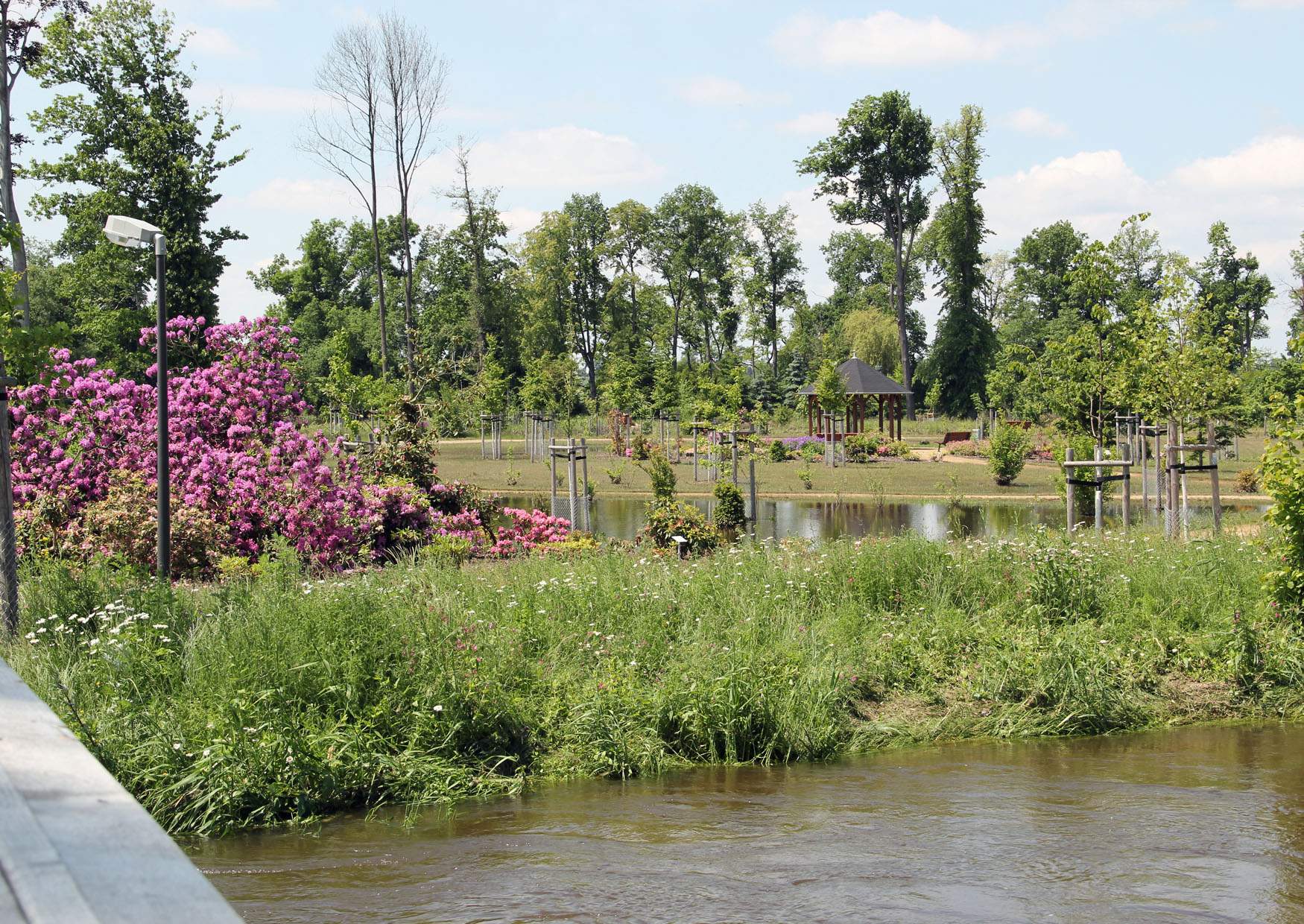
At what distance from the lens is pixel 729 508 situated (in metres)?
20.6

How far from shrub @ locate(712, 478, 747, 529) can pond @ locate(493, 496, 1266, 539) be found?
16.3 inches

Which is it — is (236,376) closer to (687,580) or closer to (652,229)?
(687,580)

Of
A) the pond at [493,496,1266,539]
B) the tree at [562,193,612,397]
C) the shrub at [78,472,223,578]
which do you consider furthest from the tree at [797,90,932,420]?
the shrub at [78,472,223,578]

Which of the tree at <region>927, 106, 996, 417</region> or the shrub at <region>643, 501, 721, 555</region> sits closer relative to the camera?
the shrub at <region>643, 501, 721, 555</region>

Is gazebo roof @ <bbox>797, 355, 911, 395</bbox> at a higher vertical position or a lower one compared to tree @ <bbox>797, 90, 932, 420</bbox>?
lower

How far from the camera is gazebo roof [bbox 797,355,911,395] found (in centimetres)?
4731

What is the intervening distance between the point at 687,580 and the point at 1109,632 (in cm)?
372

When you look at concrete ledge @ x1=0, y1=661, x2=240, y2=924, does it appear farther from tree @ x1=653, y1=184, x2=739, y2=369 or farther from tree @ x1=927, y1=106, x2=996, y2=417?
tree @ x1=653, y1=184, x2=739, y2=369

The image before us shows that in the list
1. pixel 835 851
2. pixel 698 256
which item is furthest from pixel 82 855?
pixel 698 256

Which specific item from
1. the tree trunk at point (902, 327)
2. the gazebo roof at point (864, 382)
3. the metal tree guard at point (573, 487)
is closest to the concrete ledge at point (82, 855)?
the metal tree guard at point (573, 487)

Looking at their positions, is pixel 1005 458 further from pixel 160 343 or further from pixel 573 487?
pixel 160 343

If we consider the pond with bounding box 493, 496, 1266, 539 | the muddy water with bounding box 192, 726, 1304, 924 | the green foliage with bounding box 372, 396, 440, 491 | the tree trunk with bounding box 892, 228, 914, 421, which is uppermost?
the tree trunk with bounding box 892, 228, 914, 421

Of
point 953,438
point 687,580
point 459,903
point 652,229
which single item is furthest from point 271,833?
point 652,229

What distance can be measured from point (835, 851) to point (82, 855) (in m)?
4.82
